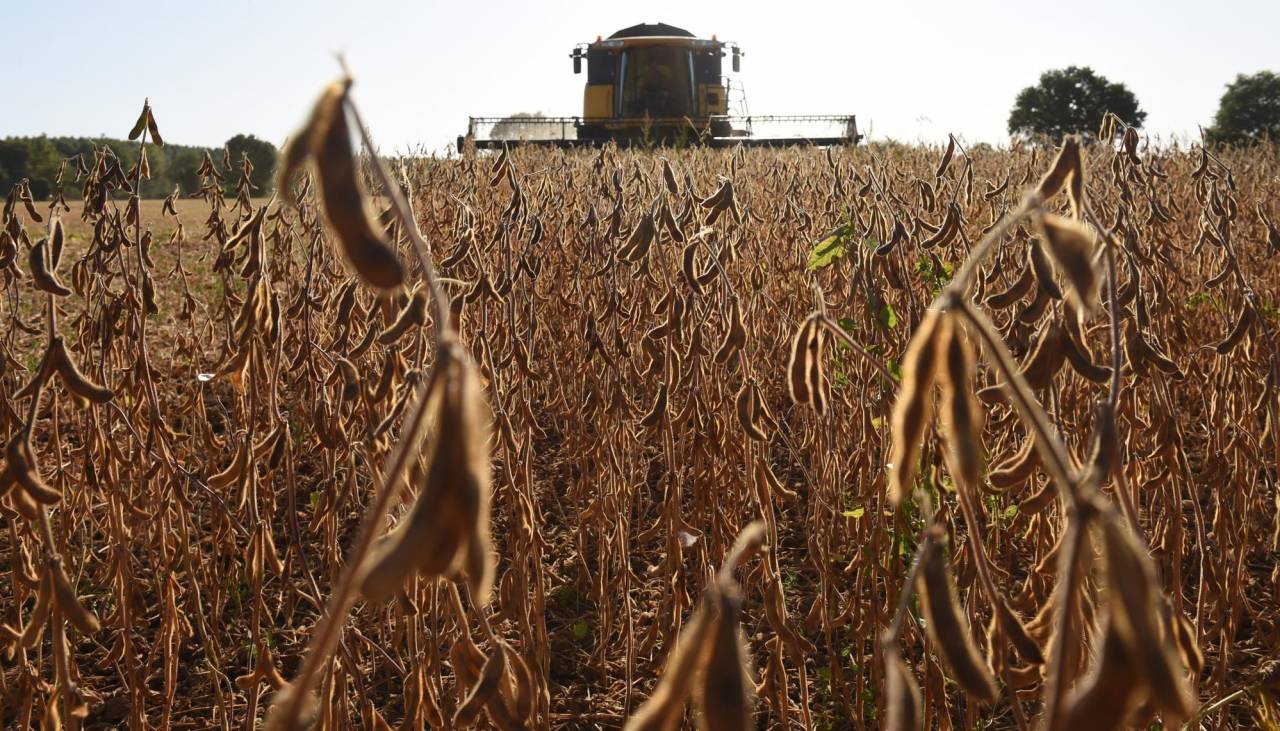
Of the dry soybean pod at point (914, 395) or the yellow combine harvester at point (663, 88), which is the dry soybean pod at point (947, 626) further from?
the yellow combine harvester at point (663, 88)

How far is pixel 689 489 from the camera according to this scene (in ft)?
12.7

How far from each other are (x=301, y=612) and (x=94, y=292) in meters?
1.12

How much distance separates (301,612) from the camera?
315 cm

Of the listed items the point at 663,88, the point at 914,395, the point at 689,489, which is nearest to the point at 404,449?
the point at 914,395

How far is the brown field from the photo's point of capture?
26.0 inches

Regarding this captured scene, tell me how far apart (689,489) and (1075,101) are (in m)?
35.8

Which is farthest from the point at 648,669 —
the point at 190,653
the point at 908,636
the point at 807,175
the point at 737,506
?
the point at 807,175

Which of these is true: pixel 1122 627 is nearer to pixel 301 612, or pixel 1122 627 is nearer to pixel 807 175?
pixel 301 612

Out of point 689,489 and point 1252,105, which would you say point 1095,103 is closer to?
point 1252,105

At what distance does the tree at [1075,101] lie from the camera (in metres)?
34.7

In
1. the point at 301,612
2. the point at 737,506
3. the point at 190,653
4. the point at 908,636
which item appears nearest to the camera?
the point at 908,636

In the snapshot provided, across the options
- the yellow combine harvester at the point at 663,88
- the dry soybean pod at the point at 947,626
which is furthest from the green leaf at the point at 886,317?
the yellow combine harvester at the point at 663,88

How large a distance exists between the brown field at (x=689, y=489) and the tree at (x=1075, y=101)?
33183 millimetres

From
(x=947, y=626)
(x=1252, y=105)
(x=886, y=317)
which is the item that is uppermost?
(x=1252, y=105)
